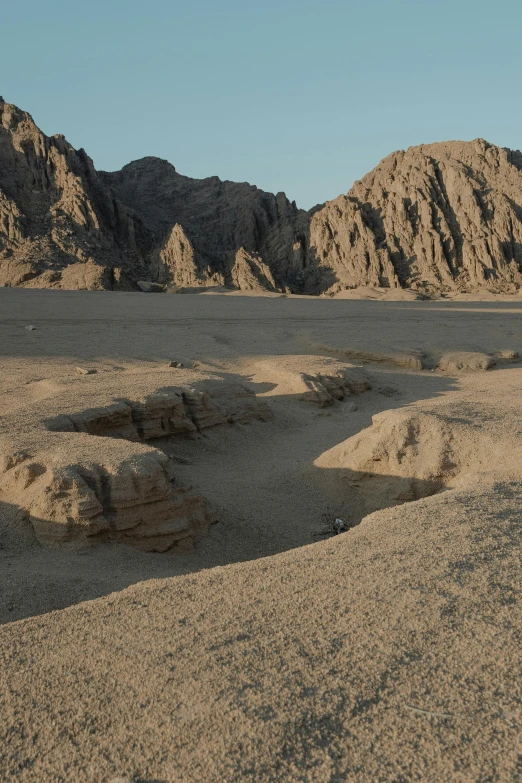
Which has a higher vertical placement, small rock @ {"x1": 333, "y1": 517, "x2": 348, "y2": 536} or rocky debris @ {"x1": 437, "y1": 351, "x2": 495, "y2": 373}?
rocky debris @ {"x1": 437, "y1": 351, "x2": 495, "y2": 373}

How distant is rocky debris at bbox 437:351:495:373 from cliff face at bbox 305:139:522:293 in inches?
685

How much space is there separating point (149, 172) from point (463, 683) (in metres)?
40.8

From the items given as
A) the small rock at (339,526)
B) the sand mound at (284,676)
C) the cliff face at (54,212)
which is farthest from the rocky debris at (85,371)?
the cliff face at (54,212)

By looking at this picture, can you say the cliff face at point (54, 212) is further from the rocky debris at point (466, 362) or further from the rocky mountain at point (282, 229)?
the rocky debris at point (466, 362)


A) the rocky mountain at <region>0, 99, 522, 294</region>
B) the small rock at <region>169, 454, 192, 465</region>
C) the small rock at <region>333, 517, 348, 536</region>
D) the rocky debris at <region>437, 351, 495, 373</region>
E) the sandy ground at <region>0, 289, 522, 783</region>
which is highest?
the rocky mountain at <region>0, 99, 522, 294</region>

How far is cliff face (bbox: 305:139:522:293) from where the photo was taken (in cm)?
3031

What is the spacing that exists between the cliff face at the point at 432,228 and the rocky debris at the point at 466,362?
57.1ft

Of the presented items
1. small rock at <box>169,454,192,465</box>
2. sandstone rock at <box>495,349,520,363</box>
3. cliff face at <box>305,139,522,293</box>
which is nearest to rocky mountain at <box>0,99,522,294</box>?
cliff face at <box>305,139,522,293</box>

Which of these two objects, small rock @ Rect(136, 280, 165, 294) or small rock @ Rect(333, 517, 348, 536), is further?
small rock @ Rect(136, 280, 165, 294)

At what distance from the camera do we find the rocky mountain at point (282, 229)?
27.7m

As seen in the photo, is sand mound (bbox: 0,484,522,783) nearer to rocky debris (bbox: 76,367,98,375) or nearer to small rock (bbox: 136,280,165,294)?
rocky debris (bbox: 76,367,98,375)

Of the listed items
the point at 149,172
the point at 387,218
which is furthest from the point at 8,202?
the point at 387,218

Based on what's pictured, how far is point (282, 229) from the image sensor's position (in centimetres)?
3531

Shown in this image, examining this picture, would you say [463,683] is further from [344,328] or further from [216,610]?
[344,328]
